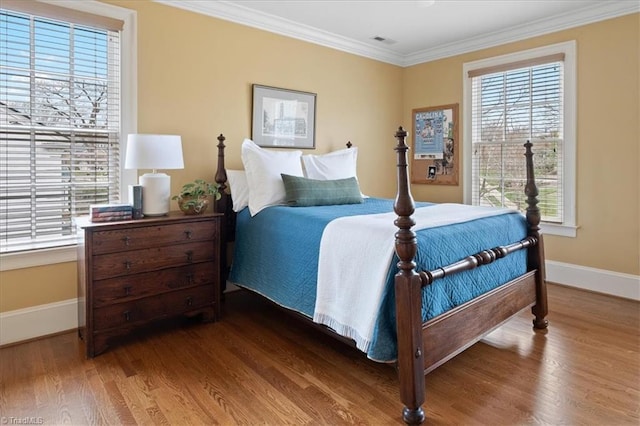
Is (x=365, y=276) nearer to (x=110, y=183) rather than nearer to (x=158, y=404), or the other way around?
(x=158, y=404)

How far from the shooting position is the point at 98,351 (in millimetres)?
2354

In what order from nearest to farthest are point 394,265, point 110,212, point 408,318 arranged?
1. point 408,318
2. point 394,265
3. point 110,212

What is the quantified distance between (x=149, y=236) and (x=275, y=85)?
1.93m

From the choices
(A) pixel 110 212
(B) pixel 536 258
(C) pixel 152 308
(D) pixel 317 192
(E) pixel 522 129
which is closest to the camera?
(A) pixel 110 212

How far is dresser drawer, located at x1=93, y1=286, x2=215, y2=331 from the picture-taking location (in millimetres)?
2377

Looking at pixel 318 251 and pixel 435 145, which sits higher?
pixel 435 145

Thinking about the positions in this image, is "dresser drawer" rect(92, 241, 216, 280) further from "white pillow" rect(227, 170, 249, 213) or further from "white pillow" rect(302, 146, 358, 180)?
"white pillow" rect(302, 146, 358, 180)

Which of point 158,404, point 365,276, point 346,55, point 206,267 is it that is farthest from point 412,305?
point 346,55

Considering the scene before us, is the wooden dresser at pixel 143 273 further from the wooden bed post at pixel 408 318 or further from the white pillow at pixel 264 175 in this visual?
the wooden bed post at pixel 408 318

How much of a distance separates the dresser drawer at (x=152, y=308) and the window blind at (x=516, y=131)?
306cm

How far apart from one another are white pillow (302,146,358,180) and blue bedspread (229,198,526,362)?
1.60 feet

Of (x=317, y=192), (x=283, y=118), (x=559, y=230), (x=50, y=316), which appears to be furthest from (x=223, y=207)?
(x=559, y=230)

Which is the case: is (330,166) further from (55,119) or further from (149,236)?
(55,119)

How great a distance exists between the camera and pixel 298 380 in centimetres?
210
